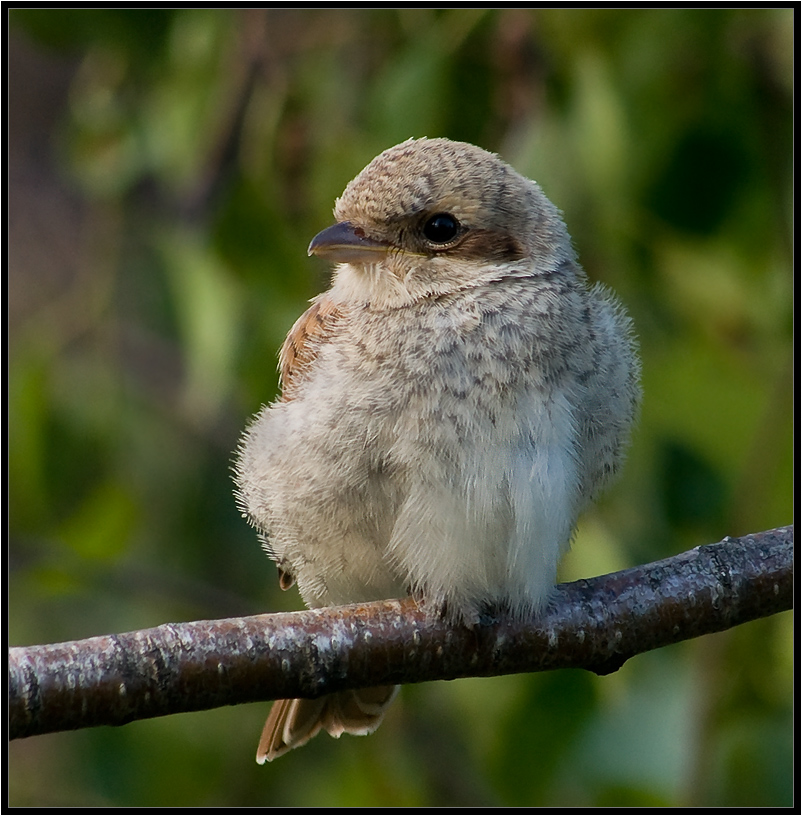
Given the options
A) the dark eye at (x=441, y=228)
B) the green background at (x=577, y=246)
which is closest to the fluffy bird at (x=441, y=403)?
the dark eye at (x=441, y=228)

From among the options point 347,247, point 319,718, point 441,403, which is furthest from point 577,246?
point 319,718

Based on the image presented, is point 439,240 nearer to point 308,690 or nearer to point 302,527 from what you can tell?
point 302,527

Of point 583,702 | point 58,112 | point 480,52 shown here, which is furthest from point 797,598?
point 58,112

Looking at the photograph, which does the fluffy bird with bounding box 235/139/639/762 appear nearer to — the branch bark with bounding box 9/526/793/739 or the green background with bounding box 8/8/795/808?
the branch bark with bounding box 9/526/793/739

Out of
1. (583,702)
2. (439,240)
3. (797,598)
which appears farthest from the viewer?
(583,702)

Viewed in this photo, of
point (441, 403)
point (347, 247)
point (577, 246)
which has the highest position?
point (577, 246)

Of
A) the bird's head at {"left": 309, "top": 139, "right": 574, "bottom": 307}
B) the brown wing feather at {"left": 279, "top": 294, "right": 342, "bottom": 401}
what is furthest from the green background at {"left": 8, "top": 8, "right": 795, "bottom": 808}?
the brown wing feather at {"left": 279, "top": 294, "right": 342, "bottom": 401}

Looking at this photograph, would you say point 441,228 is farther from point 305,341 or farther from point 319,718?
point 319,718
